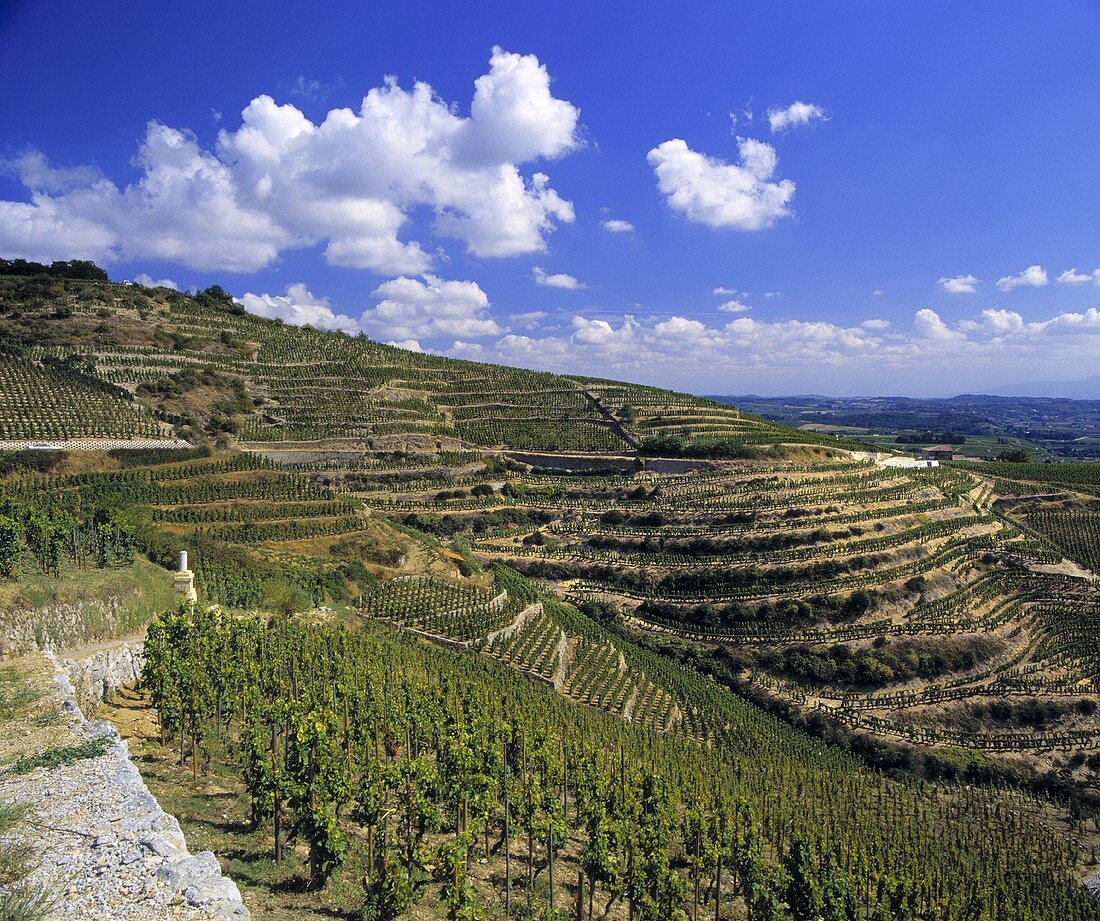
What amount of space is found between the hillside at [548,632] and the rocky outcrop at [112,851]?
6.94 feet

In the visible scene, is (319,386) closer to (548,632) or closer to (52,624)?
(548,632)

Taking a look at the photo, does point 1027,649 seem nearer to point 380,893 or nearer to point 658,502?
point 658,502

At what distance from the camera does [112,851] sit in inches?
345

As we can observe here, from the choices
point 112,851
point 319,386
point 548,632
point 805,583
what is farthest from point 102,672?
point 319,386

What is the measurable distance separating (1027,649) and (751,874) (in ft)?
149

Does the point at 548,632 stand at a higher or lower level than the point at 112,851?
lower

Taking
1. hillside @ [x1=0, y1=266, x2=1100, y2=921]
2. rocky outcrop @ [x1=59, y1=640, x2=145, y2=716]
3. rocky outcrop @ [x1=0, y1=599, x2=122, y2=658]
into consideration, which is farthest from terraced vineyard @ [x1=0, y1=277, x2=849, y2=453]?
rocky outcrop @ [x1=59, y1=640, x2=145, y2=716]

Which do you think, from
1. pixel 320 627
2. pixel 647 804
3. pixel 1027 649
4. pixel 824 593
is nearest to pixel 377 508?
pixel 320 627

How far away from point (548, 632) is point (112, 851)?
2974 centimetres

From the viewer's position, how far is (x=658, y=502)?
214 ft

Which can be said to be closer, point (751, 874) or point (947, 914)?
point (751, 874)

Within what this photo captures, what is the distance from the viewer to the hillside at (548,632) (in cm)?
1497

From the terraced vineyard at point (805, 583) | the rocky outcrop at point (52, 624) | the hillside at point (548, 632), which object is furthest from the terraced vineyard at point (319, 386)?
the rocky outcrop at point (52, 624)

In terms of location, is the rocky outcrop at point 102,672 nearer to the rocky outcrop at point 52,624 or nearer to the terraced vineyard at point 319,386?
the rocky outcrop at point 52,624
